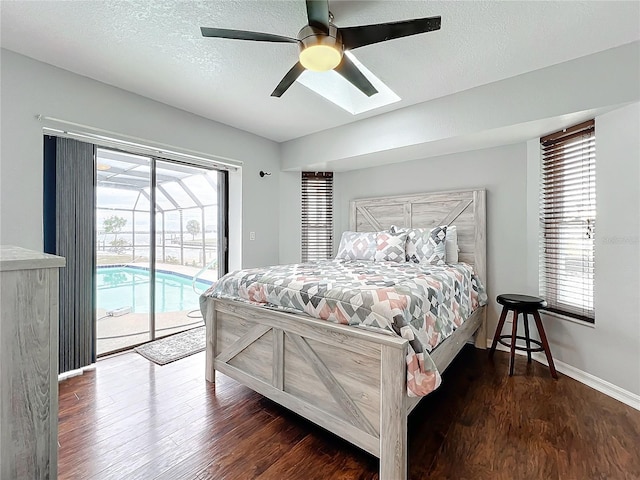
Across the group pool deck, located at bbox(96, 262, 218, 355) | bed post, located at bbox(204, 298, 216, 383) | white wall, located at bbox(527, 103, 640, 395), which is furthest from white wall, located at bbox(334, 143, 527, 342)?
pool deck, located at bbox(96, 262, 218, 355)

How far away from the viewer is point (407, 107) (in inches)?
127

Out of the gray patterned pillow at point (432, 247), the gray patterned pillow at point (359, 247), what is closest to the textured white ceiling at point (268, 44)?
the gray patterned pillow at point (432, 247)

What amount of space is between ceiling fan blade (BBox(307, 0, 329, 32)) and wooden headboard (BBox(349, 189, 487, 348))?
250 cm

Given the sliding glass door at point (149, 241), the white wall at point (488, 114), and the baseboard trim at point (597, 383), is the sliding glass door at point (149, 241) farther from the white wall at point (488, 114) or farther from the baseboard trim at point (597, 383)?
the baseboard trim at point (597, 383)

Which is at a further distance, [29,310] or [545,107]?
[545,107]

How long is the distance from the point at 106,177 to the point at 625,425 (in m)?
4.80

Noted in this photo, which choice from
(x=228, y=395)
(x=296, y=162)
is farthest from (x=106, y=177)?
(x=228, y=395)

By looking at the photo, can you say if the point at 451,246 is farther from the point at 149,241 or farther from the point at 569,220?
the point at 149,241

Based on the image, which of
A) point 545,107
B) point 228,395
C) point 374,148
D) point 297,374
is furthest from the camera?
point 374,148

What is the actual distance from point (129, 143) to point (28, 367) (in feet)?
8.82

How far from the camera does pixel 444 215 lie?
3.60m

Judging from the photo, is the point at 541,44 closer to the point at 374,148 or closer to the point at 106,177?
the point at 374,148

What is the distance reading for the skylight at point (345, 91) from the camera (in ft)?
9.31

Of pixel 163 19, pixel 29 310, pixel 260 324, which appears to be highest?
pixel 163 19
